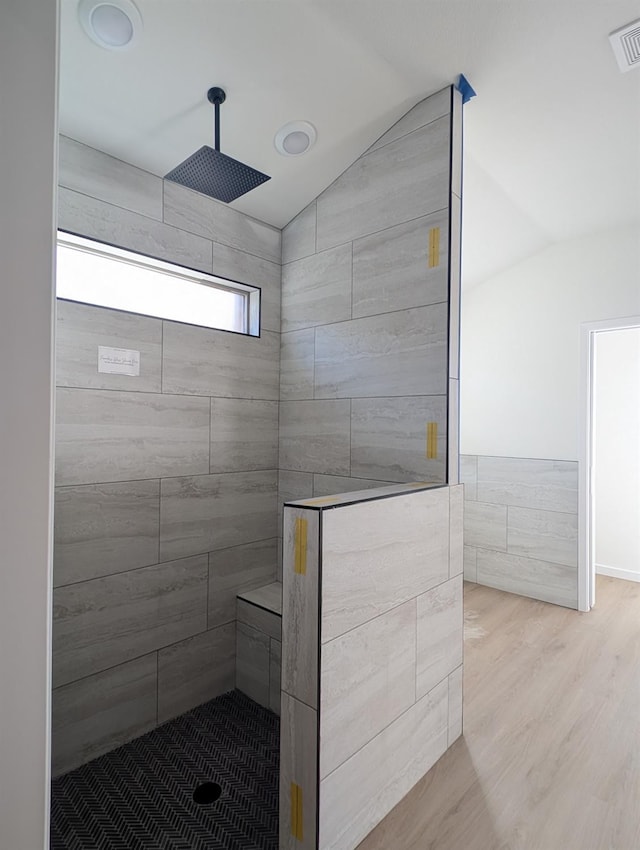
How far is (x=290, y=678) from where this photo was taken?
4.64 ft

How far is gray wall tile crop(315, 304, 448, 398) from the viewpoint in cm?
202

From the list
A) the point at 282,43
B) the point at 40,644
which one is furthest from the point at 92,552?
the point at 282,43

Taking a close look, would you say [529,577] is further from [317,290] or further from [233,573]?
[317,290]

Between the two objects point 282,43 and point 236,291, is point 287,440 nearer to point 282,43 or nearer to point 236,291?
point 236,291

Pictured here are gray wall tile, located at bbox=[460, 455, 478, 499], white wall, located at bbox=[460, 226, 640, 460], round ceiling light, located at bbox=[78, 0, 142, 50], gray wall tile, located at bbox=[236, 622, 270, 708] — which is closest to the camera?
round ceiling light, located at bbox=[78, 0, 142, 50]

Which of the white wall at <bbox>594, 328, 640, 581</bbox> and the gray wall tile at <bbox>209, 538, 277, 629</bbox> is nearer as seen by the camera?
the gray wall tile at <bbox>209, 538, 277, 629</bbox>

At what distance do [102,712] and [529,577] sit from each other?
122 inches

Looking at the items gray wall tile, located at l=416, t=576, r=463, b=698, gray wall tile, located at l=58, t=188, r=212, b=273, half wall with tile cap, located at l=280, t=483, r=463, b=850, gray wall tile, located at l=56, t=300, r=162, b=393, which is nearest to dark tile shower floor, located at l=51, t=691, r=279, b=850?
half wall with tile cap, located at l=280, t=483, r=463, b=850

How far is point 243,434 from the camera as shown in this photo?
254 cm

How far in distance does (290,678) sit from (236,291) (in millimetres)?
1995

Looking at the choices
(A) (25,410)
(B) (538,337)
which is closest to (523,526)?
(B) (538,337)

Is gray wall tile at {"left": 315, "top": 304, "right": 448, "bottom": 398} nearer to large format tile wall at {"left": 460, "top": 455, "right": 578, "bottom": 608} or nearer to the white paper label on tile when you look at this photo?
the white paper label on tile

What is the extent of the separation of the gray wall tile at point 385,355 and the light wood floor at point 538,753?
1.55 meters

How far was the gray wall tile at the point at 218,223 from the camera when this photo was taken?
88.0 inches
